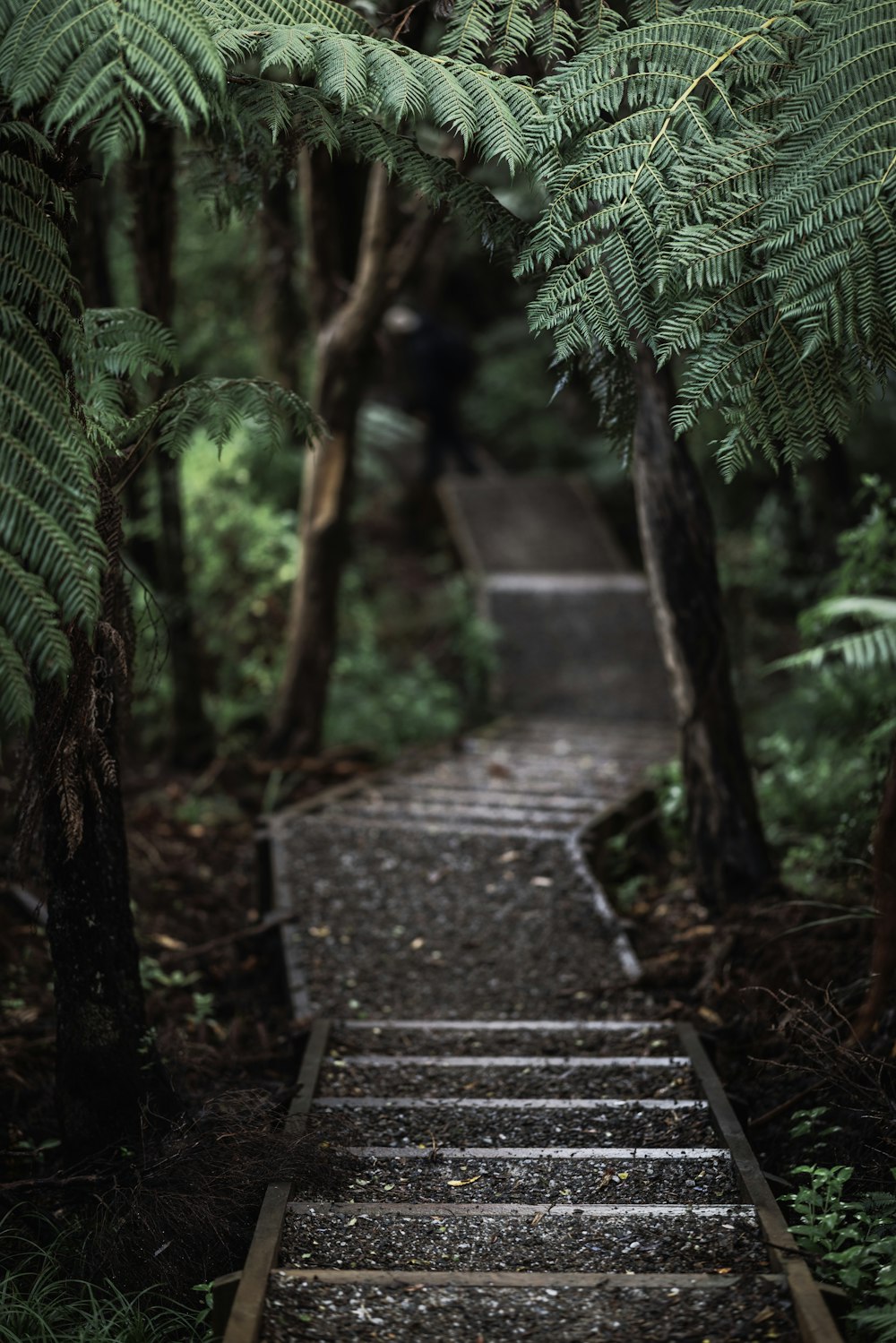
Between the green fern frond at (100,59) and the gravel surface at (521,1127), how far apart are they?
8.27ft

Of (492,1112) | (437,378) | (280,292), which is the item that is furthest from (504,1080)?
(437,378)

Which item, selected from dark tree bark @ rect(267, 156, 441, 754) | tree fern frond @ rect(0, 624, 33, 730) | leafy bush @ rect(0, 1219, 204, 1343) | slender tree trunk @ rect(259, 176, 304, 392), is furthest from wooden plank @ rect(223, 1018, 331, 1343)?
slender tree trunk @ rect(259, 176, 304, 392)

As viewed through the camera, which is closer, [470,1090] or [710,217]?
[710,217]

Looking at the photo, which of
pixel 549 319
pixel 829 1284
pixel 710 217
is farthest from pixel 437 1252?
pixel 710 217

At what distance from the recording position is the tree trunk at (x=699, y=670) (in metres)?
4.90

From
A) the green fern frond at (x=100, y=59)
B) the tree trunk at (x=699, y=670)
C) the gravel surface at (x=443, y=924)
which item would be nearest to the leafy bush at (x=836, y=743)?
the tree trunk at (x=699, y=670)

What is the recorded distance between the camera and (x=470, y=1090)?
3648mm

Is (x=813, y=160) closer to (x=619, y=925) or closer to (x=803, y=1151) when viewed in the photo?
(x=803, y=1151)

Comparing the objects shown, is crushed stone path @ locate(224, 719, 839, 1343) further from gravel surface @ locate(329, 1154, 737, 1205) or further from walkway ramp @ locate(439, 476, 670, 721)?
walkway ramp @ locate(439, 476, 670, 721)

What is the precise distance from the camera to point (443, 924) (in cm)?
517

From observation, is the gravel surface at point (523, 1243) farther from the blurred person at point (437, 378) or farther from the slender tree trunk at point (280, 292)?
the blurred person at point (437, 378)

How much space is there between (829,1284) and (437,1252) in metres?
0.84

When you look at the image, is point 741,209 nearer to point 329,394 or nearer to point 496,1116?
point 496,1116

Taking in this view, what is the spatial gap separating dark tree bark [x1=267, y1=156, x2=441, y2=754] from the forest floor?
2.76ft
